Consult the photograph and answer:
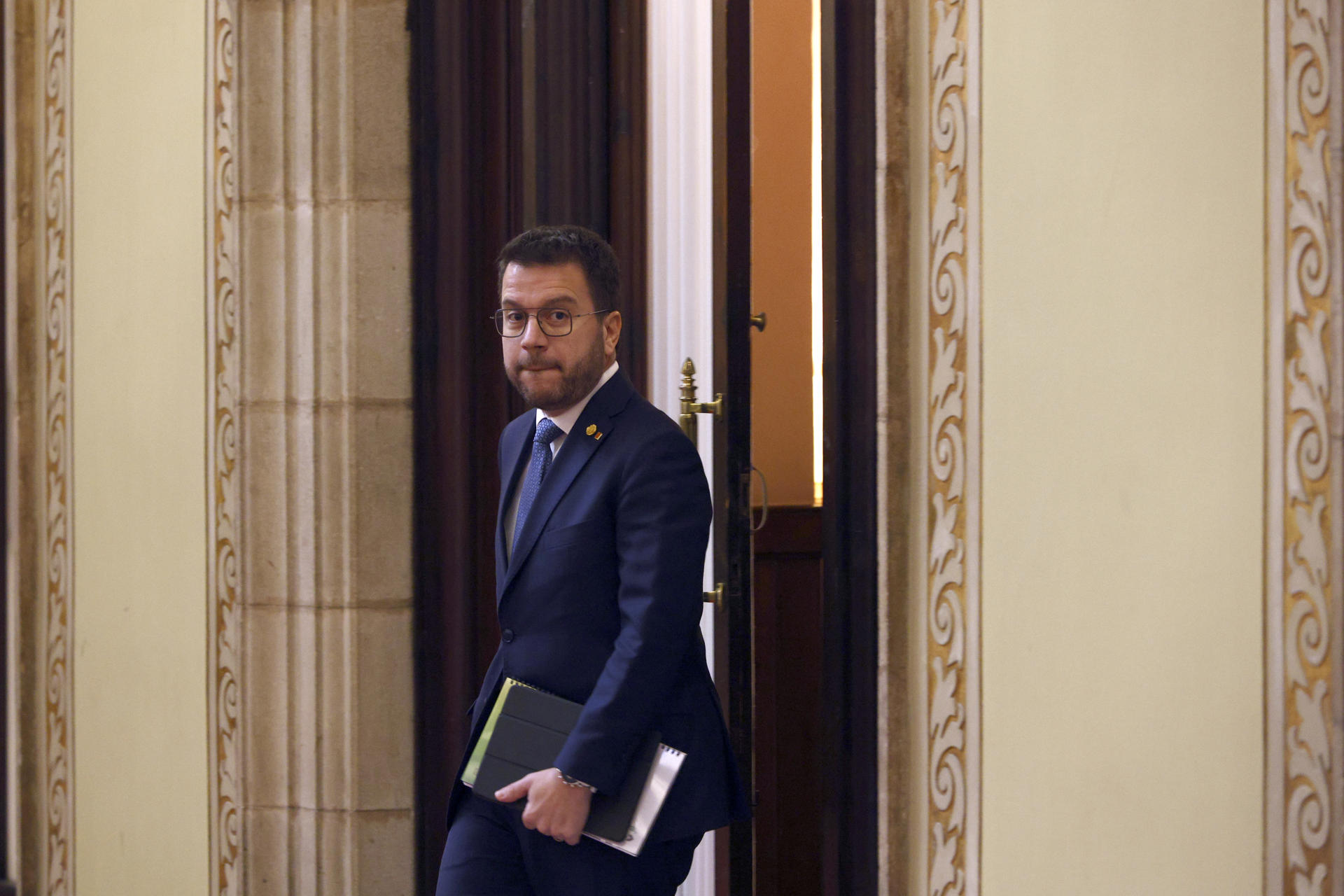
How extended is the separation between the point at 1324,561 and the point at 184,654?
299 cm

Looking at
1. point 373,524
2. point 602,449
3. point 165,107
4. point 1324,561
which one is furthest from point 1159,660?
point 165,107

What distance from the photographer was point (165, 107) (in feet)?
13.2

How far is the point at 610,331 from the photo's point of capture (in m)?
2.42

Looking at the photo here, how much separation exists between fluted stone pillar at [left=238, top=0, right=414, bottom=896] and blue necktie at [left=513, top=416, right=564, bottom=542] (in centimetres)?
120

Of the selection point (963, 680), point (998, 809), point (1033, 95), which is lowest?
point (998, 809)

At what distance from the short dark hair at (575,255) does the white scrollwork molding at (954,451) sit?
22.7 inches

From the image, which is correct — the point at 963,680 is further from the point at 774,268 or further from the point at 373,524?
the point at 774,268

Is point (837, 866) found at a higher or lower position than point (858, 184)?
lower

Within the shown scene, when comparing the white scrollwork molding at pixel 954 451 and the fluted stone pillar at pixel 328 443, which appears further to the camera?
the fluted stone pillar at pixel 328 443

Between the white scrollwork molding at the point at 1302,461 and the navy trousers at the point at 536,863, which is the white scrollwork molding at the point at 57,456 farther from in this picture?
the white scrollwork molding at the point at 1302,461

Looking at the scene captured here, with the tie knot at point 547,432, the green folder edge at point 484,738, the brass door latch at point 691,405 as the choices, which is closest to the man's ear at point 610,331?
the tie knot at point 547,432

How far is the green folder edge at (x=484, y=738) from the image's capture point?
2.28 meters

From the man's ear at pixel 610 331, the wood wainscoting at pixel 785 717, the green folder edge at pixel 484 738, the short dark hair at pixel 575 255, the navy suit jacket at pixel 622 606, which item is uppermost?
the short dark hair at pixel 575 255

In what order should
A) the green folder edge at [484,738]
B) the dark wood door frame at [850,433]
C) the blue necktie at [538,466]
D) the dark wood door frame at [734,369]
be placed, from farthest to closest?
the dark wood door frame at [734,369] < the dark wood door frame at [850,433] < the blue necktie at [538,466] < the green folder edge at [484,738]
